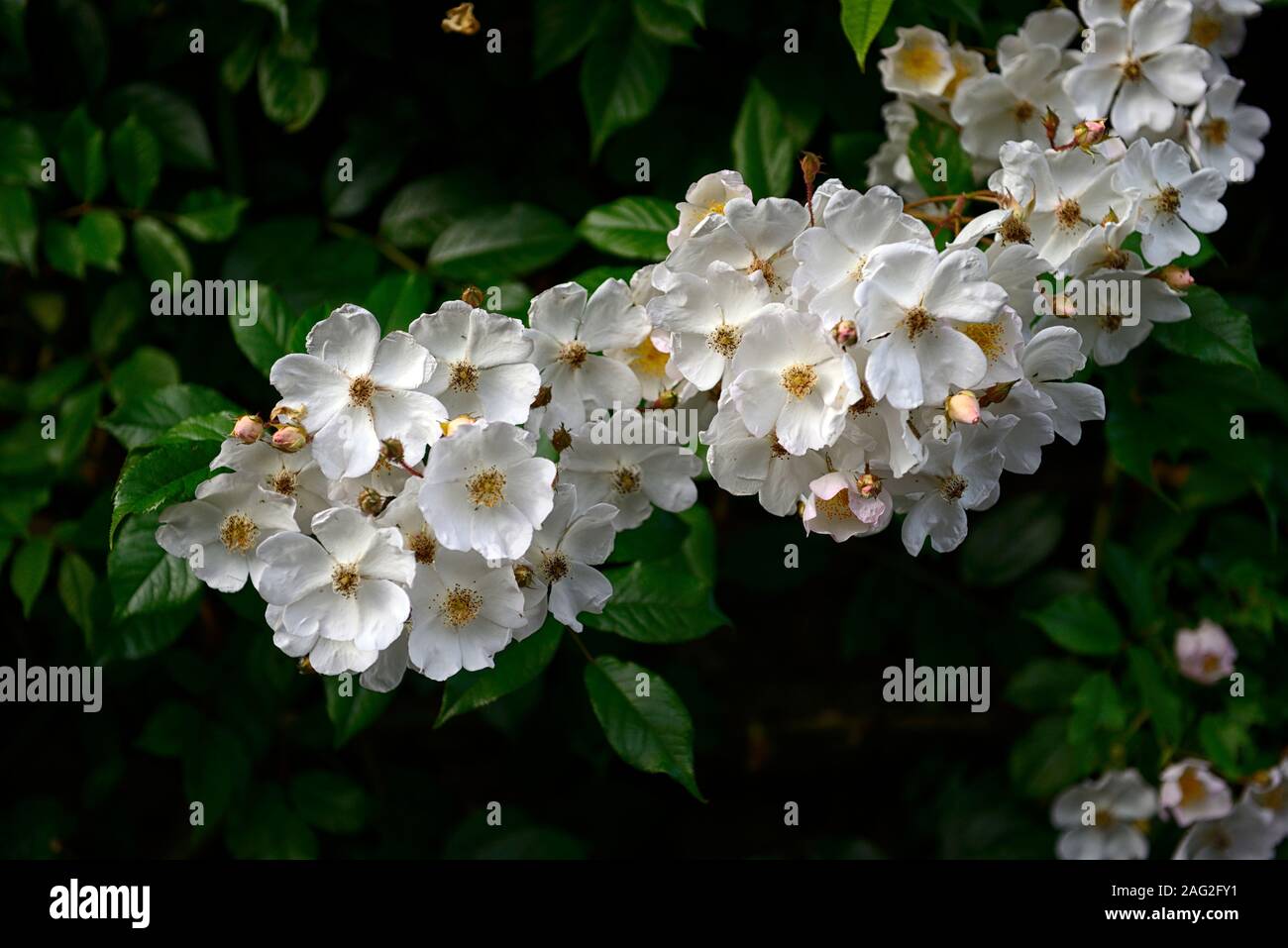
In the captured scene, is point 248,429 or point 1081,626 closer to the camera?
point 248,429

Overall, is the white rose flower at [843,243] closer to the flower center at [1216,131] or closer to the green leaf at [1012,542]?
the flower center at [1216,131]

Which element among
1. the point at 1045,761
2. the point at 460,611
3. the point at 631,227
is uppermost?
the point at 631,227

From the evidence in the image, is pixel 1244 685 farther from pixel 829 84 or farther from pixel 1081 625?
pixel 829 84

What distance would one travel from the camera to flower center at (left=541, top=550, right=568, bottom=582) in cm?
181

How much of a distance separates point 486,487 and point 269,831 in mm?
1683

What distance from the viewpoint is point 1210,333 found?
2162mm

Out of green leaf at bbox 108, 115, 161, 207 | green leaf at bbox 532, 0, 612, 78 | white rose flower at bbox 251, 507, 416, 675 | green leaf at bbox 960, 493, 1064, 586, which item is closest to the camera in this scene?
white rose flower at bbox 251, 507, 416, 675

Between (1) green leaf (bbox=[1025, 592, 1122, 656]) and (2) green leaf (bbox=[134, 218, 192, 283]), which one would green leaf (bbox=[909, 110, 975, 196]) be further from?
(2) green leaf (bbox=[134, 218, 192, 283])

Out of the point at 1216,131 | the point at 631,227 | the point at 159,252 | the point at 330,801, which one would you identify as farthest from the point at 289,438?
the point at 1216,131

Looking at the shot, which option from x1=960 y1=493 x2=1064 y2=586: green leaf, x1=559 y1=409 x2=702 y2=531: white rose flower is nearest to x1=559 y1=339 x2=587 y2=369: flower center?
x1=559 y1=409 x2=702 y2=531: white rose flower

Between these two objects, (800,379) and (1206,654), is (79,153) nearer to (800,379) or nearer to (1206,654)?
(800,379)

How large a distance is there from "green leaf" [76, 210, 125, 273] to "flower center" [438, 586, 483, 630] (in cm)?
141

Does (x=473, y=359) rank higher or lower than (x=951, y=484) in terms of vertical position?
higher

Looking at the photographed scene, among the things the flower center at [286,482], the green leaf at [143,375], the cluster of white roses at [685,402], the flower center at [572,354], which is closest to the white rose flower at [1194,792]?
the cluster of white roses at [685,402]
